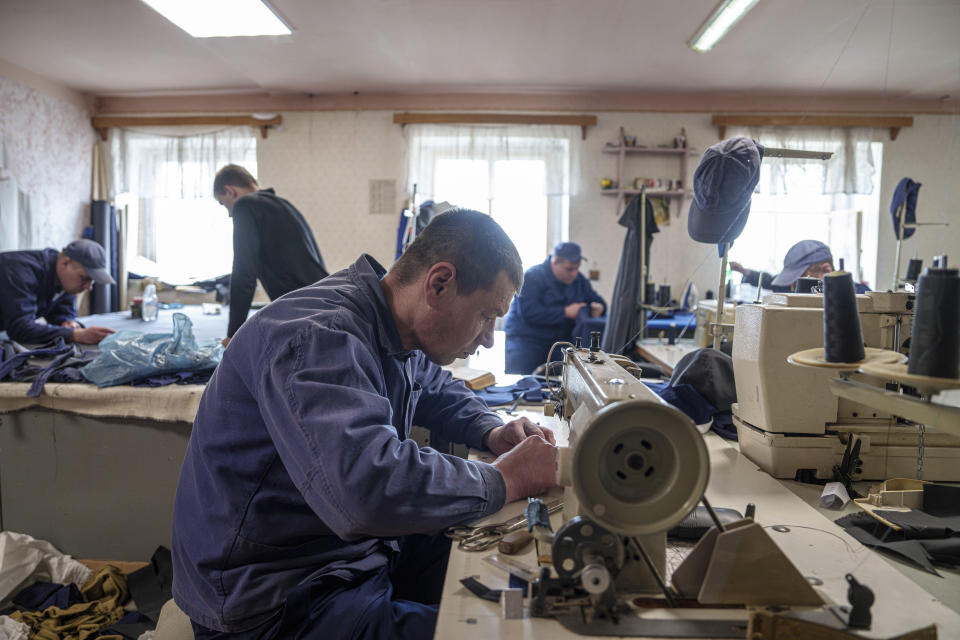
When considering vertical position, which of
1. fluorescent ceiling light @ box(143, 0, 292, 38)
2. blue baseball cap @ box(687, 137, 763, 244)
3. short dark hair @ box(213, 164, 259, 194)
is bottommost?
blue baseball cap @ box(687, 137, 763, 244)

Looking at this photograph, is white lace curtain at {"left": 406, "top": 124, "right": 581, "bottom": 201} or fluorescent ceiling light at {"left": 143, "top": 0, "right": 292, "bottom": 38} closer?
fluorescent ceiling light at {"left": 143, "top": 0, "right": 292, "bottom": 38}

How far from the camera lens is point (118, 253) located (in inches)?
259

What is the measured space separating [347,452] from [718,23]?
4.58 metres

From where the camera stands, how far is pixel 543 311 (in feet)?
14.7

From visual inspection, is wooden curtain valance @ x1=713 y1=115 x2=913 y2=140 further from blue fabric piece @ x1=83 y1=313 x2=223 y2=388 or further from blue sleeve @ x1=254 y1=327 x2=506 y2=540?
blue sleeve @ x1=254 y1=327 x2=506 y2=540

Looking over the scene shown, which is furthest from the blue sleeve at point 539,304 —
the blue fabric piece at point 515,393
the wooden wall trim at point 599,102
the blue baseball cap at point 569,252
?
the wooden wall trim at point 599,102

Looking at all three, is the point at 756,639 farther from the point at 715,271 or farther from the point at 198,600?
the point at 715,271

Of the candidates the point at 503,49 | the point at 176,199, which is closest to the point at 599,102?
the point at 503,49

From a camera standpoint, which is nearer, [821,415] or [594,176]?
[821,415]

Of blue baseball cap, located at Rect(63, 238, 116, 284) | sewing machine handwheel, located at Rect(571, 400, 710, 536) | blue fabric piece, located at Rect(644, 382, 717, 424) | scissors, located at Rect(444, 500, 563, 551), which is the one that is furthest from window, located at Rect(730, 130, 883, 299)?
sewing machine handwheel, located at Rect(571, 400, 710, 536)

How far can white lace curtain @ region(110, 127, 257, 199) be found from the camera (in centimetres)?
646

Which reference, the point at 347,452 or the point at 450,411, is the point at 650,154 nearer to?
the point at 450,411

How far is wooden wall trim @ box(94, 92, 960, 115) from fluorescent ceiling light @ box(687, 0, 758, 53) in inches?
52.7

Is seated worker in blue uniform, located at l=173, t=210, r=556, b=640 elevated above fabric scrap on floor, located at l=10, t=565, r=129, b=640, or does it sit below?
above
